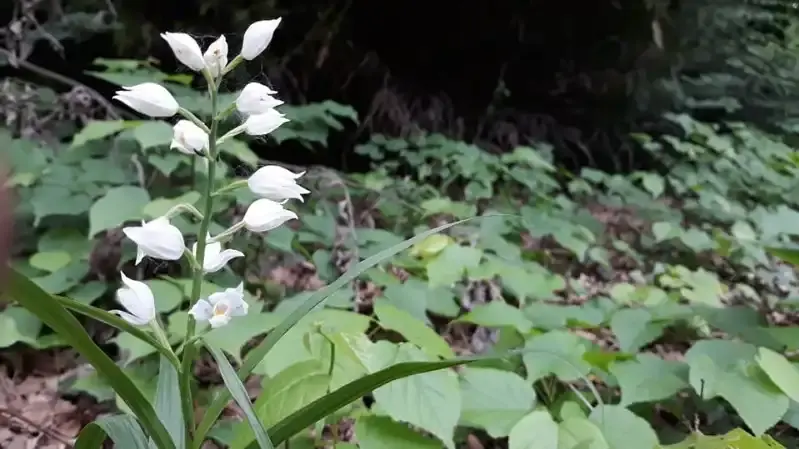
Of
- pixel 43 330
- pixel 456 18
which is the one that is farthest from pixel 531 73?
pixel 43 330

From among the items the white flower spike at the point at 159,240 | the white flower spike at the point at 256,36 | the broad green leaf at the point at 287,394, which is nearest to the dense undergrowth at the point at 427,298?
the broad green leaf at the point at 287,394

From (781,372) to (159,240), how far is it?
778 millimetres

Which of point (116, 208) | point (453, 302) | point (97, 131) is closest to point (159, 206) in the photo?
point (116, 208)

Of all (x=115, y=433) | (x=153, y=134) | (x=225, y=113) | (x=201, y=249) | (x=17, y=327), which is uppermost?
Result: (x=225, y=113)

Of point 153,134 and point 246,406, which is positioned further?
point 153,134

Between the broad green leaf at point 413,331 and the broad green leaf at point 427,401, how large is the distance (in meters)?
0.11

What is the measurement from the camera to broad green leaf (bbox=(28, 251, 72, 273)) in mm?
1119

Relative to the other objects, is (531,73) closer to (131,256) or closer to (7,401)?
(131,256)

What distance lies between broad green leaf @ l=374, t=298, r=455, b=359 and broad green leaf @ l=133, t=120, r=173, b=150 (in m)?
0.64

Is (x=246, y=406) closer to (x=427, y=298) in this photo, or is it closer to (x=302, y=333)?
(x=302, y=333)

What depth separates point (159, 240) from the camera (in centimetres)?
49

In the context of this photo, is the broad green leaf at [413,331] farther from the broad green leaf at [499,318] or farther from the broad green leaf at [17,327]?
the broad green leaf at [17,327]

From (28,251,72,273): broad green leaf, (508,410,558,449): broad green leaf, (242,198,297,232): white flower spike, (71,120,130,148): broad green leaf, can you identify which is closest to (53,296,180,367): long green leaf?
(242,198,297,232): white flower spike

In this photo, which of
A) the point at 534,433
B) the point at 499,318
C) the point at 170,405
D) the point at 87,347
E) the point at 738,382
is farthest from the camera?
the point at 499,318
